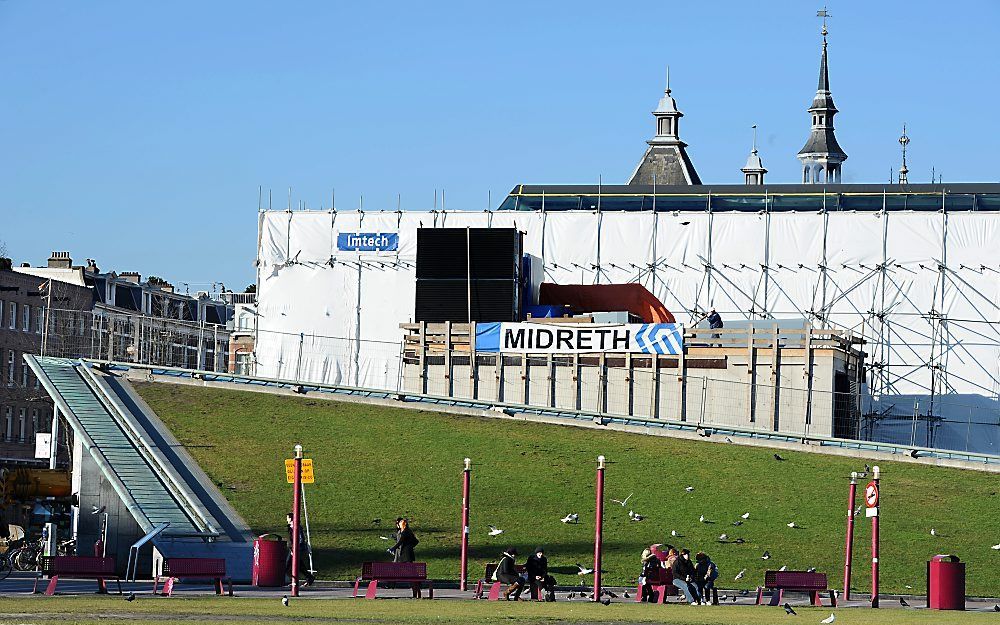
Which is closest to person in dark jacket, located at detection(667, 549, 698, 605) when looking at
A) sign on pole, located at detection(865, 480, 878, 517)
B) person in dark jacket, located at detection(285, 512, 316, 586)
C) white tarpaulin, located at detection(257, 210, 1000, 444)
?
sign on pole, located at detection(865, 480, 878, 517)

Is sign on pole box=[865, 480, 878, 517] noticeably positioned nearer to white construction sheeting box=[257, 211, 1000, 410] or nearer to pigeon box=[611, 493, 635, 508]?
pigeon box=[611, 493, 635, 508]

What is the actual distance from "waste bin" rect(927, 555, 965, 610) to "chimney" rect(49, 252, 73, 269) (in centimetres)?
8712

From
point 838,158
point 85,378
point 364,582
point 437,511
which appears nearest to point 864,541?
point 437,511

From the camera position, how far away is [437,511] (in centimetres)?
4584

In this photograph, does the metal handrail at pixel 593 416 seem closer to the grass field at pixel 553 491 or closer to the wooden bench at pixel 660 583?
the grass field at pixel 553 491

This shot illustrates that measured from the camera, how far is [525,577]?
33406 mm

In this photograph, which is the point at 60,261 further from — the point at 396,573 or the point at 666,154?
the point at 396,573

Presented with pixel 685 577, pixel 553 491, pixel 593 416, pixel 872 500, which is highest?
pixel 593 416

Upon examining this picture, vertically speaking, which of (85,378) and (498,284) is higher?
(498,284)

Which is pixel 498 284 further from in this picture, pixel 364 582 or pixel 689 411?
pixel 364 582

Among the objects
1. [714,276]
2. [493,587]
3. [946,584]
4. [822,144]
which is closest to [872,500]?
[946,584]

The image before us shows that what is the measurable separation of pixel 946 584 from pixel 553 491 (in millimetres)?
16192

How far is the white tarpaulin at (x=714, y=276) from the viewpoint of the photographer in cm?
7869

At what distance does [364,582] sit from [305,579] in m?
1.60
